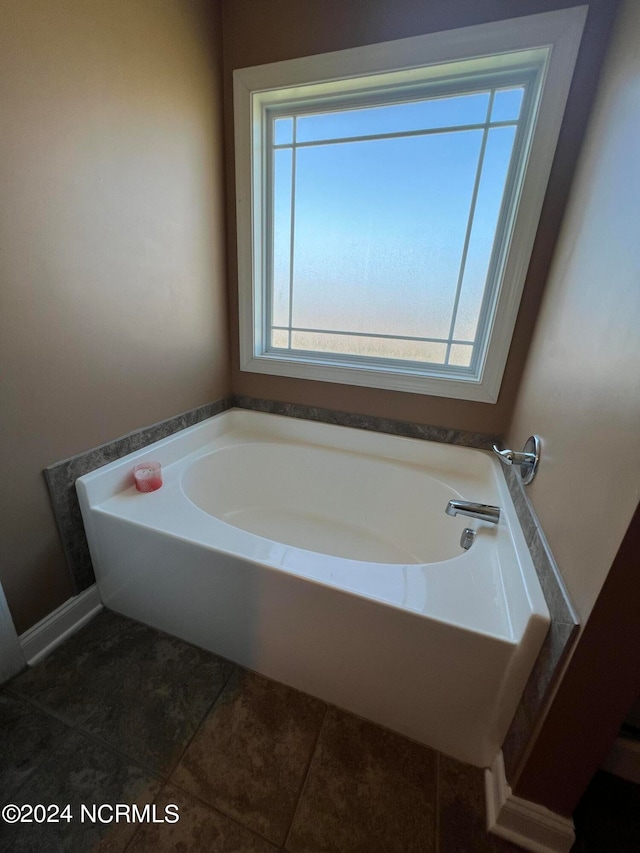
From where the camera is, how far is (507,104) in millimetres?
1356

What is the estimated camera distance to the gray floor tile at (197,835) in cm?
80

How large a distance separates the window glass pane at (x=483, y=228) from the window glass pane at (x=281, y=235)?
915 mm

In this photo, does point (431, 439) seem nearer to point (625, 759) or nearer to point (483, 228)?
point (483, 228)

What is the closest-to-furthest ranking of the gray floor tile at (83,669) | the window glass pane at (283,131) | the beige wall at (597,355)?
the beige wall at (597,355), the gray floor tile at (83,669), the window glass pane at (283,131)

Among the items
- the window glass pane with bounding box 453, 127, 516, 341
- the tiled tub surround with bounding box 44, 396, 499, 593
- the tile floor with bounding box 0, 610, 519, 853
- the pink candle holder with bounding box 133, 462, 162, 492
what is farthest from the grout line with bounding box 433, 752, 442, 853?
the window glass pane with bounding box 453, 127, 516, 341

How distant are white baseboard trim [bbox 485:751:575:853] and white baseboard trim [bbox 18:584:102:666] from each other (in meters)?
1.47

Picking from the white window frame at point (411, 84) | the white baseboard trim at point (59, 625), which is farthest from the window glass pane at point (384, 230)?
the white baseboard trim at point (59, 625)

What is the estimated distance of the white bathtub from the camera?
2.85 ft

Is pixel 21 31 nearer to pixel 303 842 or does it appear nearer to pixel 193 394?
pixel 193 394

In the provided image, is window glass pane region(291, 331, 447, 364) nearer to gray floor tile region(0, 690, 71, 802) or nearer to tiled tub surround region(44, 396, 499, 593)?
tiled tub surround region(44, 396, 499, 593)

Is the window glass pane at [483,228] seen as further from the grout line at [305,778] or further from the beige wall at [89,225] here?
the grout line at [305,778]

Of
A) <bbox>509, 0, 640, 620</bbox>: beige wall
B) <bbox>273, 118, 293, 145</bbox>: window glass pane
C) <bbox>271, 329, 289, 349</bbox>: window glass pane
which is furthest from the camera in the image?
<bbox>271, 329, 289, 349</bbox>: window glass pane

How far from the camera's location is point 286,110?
1.64m

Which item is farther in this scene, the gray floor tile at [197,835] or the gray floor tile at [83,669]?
the gray floor tile at [83,669]
